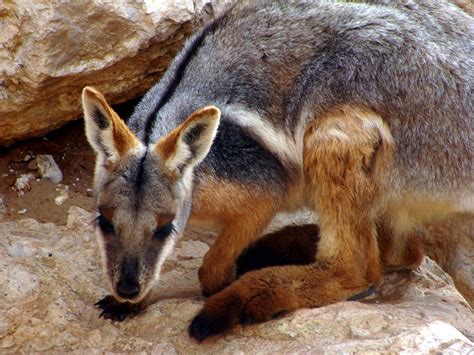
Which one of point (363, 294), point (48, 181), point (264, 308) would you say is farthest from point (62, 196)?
point (363, 294)

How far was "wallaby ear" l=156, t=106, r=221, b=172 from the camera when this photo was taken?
3631mm

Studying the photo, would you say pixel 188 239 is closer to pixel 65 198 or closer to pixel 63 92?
pixel 65 198

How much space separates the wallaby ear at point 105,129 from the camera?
3650 millimetres

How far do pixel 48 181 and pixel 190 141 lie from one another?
1.61 metres

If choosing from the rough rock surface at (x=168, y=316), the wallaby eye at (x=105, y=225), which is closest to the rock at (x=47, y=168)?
the rough rock surface at (x=168, y=316)

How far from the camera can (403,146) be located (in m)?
4.05

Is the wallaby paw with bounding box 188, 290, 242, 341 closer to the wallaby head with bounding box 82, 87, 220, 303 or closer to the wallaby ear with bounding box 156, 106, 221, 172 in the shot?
the wallaby head with bounding box 82, 87, 220, 303

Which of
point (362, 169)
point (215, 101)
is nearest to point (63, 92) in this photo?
point (215, 101)

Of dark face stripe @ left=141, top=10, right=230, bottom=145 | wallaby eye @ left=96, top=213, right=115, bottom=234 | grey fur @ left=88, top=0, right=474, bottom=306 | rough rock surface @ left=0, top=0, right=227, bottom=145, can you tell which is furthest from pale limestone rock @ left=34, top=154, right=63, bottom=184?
wallaby eye @ left=96, top=213, right=115, bottom=234

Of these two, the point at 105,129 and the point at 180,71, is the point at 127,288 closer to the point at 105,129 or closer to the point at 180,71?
the point at 105,129

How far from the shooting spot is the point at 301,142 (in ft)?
13.6

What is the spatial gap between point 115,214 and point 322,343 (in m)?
1.08

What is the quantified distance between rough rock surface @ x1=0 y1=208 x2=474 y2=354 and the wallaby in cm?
11

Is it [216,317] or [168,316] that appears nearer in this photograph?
[216,317]
